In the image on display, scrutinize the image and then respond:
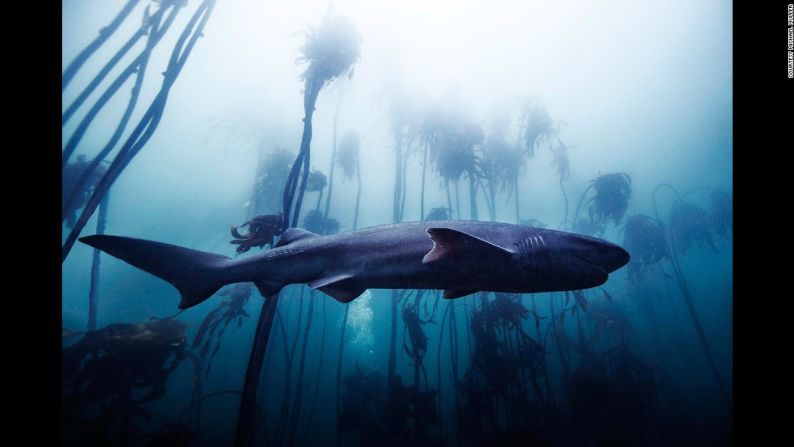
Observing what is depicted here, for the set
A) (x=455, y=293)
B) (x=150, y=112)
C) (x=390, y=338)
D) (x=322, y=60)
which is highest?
(x=322, y=60)

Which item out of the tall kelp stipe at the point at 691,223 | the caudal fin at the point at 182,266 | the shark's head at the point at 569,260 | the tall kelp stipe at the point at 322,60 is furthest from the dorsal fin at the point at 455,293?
the tall kelp stipe at the point at 691,223

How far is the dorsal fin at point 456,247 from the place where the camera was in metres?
1.96

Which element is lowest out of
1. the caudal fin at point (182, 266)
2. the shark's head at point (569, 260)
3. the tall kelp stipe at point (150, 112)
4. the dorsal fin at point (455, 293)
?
the dorsal fin at point (455, 293)

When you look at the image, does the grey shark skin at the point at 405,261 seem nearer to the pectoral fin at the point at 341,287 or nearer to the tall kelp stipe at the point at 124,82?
the pectoral fin at the point at 341,287

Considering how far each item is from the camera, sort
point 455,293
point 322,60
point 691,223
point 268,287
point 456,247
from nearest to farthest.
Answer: point 456,247, point 268,287, point 455,293, point 322,60, point 691,223

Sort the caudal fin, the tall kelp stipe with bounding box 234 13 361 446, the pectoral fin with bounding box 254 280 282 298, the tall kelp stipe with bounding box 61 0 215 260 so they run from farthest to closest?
1. the tall kelp stipe with bounding box 234 13 361 446
2. the tall kelp stipe with bounding box 61 0 215 260
3. the pectoral fin with bounding box 254 280 282 298
4. the caudal fin

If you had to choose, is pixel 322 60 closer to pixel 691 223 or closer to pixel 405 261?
pixel 405 261

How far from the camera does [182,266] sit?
2.38m

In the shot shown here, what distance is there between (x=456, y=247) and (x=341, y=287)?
1.05 m

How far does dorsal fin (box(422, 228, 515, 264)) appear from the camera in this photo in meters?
1.96

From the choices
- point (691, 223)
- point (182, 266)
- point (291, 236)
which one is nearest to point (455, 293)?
point (291, 236)

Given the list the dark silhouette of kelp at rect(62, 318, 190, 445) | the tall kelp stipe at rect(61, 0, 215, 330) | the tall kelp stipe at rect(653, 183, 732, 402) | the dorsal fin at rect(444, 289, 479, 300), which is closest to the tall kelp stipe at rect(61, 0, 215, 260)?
the tall kelp stipe at rect(61, 0, 215, 330)

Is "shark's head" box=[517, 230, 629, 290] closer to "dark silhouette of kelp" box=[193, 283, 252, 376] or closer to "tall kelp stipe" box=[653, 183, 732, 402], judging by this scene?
"dark silhouette of kelp" box=[193, 283, 252, 376]
